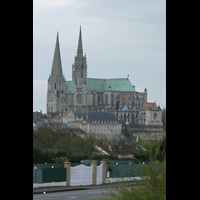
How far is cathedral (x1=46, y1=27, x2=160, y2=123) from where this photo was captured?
484 feet

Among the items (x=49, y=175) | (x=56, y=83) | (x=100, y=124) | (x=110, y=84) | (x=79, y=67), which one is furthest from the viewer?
(x=79, y=67)

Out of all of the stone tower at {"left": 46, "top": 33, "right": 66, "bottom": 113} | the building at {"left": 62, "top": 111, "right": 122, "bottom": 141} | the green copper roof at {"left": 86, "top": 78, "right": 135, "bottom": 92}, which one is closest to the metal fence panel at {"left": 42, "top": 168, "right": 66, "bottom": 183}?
the building at {"left": 62, "top": 111, "right": 122, "bottom": 141}

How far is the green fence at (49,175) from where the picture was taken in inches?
819

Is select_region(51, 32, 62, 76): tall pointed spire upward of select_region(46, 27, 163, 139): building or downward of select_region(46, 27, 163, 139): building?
upward

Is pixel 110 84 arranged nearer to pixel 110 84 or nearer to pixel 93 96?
Answer: pixel 110 84

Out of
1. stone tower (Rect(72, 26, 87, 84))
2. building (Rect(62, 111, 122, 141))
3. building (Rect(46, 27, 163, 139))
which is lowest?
building (Rect(62, 111, 122, 141))

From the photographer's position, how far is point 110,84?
152 meters

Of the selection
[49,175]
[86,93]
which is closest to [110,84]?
[86,93]

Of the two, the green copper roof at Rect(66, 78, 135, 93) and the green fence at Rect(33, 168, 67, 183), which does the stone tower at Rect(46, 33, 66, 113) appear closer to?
the green copper roof at Rect(66, 78, 135, 93)

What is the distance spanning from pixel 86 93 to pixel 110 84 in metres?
9.84
